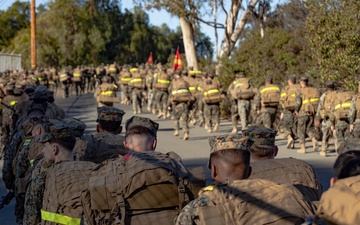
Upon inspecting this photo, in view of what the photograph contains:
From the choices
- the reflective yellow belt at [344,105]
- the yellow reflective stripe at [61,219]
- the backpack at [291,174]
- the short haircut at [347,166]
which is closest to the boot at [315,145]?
the reflective yellow belt at [344,105]

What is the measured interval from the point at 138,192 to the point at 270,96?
14.8 meters

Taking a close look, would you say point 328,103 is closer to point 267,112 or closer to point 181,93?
point 267,112

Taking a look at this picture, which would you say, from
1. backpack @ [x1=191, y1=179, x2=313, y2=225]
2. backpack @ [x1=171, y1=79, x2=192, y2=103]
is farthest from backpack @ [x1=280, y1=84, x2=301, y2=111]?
backpack @ [x1=191, y1=179, x2=313, y2=225]

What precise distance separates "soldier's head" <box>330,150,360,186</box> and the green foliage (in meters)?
17.5

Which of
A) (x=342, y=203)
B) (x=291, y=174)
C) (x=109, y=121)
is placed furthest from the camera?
(x=109, y=121)

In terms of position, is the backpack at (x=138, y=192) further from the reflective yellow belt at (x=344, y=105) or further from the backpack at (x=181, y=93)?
the backpack at (x=181, y=93)

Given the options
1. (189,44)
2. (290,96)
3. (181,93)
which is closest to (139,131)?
(290,96)

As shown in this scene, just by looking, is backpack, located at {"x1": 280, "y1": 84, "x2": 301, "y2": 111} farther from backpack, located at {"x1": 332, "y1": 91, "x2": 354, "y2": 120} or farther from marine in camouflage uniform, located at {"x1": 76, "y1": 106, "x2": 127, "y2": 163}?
marine in camouflage uniform, located at {"x1": 76, "y1": 106, "x2": 127, "y2": 163}

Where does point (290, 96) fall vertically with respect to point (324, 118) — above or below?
above

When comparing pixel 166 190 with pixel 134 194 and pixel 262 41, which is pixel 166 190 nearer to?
pixel 134 194

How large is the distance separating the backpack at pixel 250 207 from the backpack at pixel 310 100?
1429cm

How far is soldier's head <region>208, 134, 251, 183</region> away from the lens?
166 inches

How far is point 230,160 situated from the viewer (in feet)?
13.9

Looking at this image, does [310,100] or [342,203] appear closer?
[342,203]
